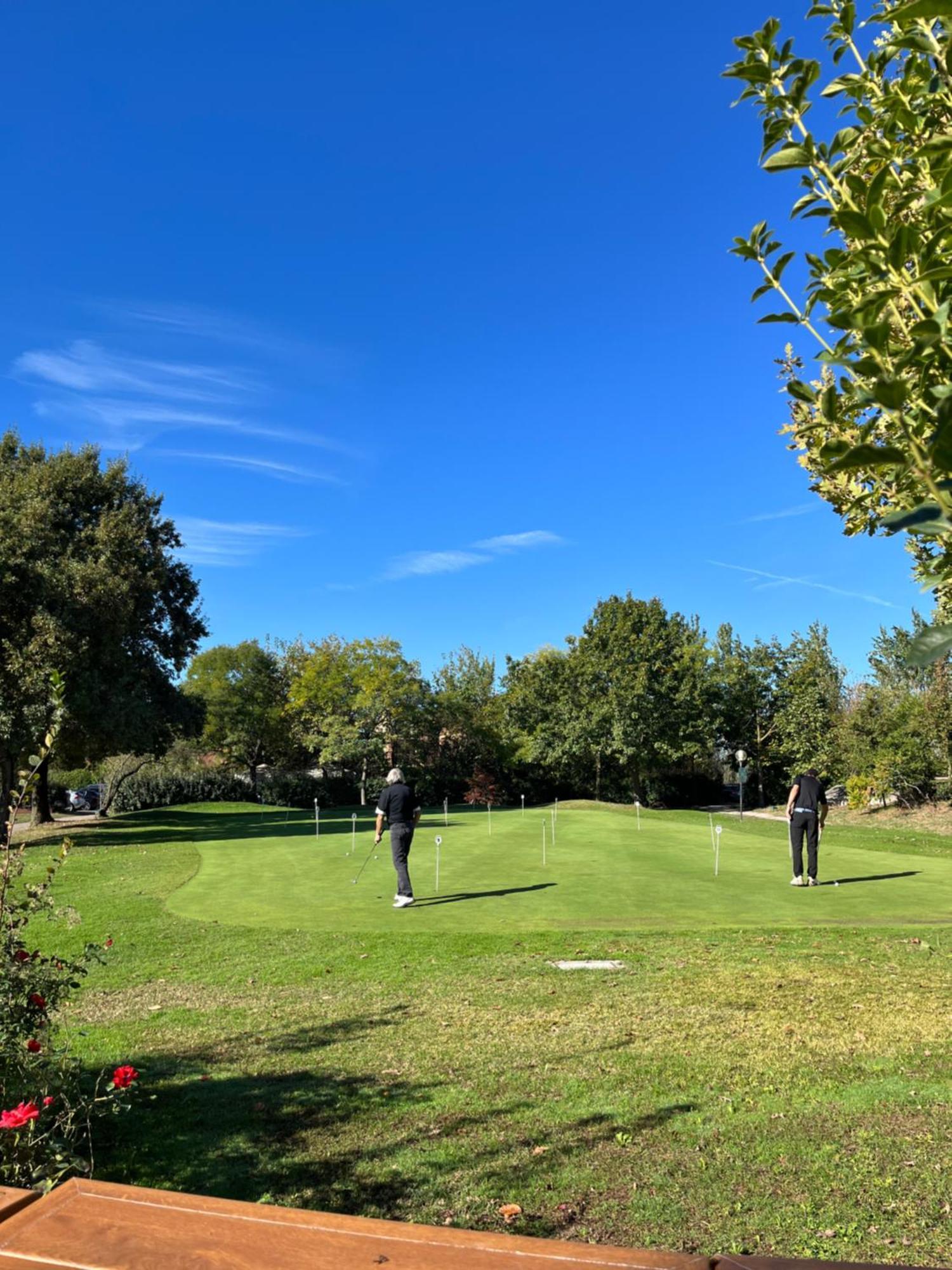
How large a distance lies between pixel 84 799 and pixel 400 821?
132ft

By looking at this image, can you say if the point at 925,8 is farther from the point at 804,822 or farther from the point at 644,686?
the point at 644,686

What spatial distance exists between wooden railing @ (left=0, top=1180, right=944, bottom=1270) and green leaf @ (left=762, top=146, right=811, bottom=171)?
1.96 metres

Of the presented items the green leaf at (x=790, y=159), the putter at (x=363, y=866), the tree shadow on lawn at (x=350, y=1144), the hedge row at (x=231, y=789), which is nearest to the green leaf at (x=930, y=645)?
the green leaf at (x=790, y=159)


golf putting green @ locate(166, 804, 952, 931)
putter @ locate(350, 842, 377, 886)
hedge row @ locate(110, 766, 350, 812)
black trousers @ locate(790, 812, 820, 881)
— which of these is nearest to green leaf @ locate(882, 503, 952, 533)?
golf putting green @ locate(166, 804, 952, 931)

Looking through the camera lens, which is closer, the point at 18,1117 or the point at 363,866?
the point at 18,1117

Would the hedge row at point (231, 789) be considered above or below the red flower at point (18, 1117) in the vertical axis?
below

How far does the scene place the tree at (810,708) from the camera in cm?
3825

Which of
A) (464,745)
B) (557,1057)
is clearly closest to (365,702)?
(464,745)

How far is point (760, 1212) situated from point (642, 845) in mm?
15205

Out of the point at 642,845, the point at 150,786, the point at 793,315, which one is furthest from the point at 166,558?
the point at 793,315

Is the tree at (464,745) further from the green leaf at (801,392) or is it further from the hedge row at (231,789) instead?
the green leaf at (801,392)

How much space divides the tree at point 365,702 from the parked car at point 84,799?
11.4 meters

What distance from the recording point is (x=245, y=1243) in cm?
138

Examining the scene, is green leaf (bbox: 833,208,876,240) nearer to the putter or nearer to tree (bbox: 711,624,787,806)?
the putter
